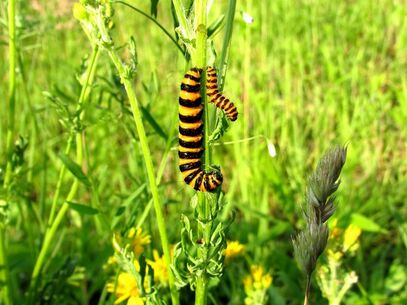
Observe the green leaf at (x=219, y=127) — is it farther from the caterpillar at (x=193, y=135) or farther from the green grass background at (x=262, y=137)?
the green grass background at (x=262, y=137)

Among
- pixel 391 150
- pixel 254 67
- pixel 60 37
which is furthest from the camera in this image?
pixel 60 37

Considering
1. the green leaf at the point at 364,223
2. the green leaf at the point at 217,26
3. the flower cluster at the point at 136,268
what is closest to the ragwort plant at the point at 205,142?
the flower cluster at the point at 136,268

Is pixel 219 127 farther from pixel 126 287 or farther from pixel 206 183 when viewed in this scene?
pixel 126 287

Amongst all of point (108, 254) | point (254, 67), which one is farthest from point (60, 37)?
point (108, 254)

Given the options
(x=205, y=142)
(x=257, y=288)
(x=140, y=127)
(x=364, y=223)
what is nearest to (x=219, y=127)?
(x=205, y=142)

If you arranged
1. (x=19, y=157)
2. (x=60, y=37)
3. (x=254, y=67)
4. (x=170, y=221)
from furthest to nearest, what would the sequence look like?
(x=60, y=37) → (x=254, y=67) → (x=170, y=221) → (x=19, y=157)

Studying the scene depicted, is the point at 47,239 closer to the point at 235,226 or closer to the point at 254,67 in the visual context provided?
the point at 235,226
